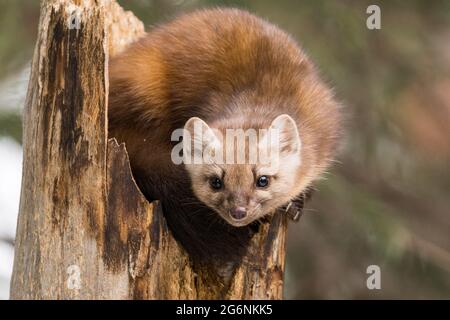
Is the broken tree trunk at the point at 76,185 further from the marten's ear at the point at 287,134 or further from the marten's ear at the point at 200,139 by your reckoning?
the marten's ear at the point at 287,134

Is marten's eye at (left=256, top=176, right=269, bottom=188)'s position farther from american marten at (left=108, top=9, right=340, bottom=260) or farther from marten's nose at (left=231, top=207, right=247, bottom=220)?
marten's nose at (left=231, top=207, right=247, bottom=220)

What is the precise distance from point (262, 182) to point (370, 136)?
10.3ft

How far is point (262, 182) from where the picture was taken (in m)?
5.14

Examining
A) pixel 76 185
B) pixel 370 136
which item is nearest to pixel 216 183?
pixel 76 185

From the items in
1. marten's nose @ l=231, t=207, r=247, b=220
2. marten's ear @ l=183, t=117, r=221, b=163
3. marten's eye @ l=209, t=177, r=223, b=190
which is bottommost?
marten's nose @ l=231, t=207, r=247, b=220

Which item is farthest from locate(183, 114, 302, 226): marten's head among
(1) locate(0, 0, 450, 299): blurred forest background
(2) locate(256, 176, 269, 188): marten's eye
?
(1) locate(0, 0, 450, 299): blurred forest background

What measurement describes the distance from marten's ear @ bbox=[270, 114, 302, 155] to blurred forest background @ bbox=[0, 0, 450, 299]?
226 centimetres

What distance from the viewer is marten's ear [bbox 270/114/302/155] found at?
16.8 ft

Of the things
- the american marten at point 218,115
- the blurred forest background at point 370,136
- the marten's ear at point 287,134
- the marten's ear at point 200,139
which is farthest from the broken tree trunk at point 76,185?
the blurred forest background at point 370,136

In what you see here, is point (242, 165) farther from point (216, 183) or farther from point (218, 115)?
point (218, 115)

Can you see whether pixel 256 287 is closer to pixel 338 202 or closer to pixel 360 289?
pixel 338 202

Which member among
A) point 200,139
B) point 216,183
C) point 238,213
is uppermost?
point 200,139

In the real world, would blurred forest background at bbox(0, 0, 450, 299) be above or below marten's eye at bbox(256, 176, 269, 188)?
above

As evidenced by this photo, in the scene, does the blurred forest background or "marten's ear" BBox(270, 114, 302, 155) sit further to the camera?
the blurred forest background
